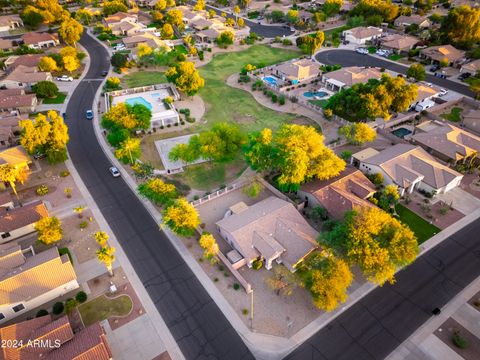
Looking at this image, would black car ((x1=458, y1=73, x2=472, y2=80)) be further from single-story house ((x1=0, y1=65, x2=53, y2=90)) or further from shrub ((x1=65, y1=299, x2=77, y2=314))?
single-story house ((x1=0, y1=65, x2=53, y2=90))

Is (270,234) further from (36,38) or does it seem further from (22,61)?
(36,38)

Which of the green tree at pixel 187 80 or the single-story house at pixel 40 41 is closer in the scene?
the green tree at pixel 187 80

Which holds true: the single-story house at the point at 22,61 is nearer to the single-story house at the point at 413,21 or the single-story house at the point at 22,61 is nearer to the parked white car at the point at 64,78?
the parked white car at the point at 64,78

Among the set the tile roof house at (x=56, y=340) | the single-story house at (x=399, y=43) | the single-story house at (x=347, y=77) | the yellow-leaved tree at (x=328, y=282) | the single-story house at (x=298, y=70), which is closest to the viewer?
the tile roof house at (x=56, y=340)

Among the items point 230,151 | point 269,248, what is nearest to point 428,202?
point 269,248

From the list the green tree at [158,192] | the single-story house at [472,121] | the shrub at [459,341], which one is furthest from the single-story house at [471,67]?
the green tree at [158,192]

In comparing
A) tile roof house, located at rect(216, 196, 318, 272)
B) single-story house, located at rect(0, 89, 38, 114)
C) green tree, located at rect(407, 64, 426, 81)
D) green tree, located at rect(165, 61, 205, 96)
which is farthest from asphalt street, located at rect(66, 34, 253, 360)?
green tree, located at rect(407, 64, 426, 81)

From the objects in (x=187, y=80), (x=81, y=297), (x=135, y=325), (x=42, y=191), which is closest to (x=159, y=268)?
(x=135, y=325)
